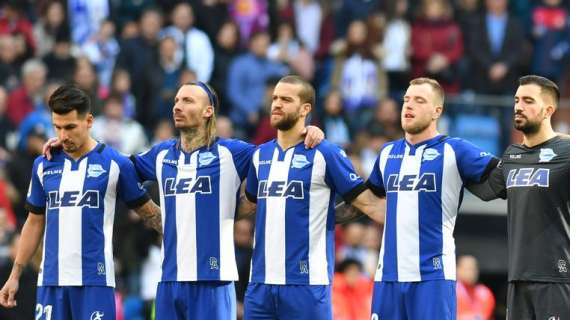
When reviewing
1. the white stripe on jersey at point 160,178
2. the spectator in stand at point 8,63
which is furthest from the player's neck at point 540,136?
the spectator in stand at point 8,63

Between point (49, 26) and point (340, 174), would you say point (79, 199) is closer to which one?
point (340, 174)

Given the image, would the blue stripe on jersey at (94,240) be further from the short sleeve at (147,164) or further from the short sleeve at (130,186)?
the short sleeve at (147,164)

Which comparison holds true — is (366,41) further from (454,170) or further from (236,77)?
(454,170)

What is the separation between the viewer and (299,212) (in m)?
12.5

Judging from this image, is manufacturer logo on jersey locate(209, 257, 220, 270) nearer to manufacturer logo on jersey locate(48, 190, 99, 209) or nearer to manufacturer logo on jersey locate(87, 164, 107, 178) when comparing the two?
manufacturer logo on jersey locate(48, 190, 99, 209)

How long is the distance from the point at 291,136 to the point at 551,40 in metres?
11.6

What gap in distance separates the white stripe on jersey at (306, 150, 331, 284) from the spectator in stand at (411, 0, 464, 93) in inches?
413

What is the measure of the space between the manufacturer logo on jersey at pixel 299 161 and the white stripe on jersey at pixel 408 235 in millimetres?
870

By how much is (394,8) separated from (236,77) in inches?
138

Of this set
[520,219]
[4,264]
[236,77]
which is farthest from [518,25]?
[520,219]

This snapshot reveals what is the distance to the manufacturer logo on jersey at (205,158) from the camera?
41.8 ft

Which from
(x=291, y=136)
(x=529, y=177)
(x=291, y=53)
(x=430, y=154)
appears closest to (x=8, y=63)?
(x=291, y=53)

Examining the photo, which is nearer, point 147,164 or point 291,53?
point 147,164

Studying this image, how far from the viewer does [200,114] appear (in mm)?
12773
